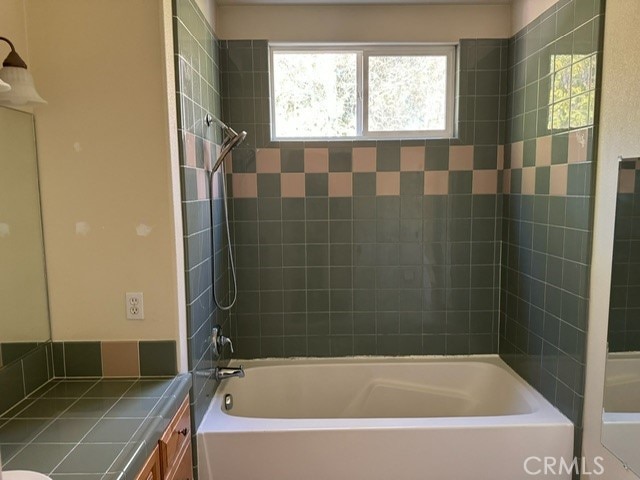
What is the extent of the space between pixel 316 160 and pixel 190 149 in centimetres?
99

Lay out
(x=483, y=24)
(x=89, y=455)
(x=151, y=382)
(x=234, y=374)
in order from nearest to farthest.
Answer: (x=89, y=455)
(x=151, y=382)
(x=234, y=374)
(x=483, y=24)

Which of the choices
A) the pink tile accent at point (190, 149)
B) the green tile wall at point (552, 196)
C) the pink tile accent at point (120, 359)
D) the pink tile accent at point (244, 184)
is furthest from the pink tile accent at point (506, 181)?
the pink tile accent at point (120, 359)

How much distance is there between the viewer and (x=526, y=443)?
6.64 ft

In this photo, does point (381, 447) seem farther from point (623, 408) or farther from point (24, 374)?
point (24, 374)

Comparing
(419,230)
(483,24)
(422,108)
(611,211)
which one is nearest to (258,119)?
(422,108)

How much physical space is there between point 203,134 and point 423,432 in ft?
5.63

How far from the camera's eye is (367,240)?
281 centimetres

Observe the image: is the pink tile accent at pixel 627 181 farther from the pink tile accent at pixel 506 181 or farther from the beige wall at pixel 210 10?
the beige wall at pixel 210 10

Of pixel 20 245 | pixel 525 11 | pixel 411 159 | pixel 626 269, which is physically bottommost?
pixel 626 269

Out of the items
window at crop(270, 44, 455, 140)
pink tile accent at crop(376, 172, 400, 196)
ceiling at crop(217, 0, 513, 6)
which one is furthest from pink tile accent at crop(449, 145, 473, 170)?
ceiling at crop(217, 0, 513, 6)

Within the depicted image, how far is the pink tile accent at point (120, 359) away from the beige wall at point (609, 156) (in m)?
1.90

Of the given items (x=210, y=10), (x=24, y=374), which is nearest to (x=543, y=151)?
(x=210, y=10)

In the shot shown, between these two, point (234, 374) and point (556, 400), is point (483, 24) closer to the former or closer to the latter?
point (556, 400)

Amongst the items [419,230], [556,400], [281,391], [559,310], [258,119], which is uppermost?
[258,119]
